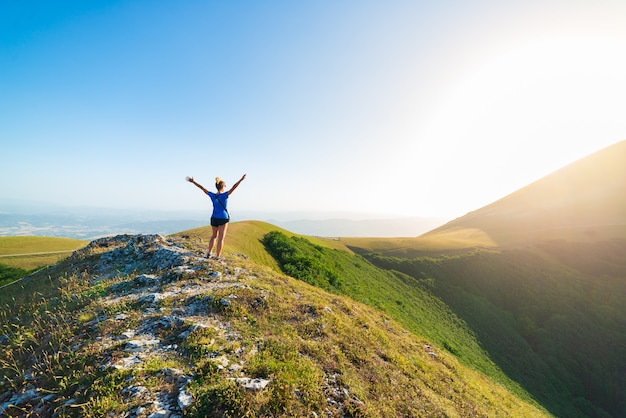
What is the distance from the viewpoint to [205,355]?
784cm

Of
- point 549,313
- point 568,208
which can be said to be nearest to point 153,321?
point 549,313

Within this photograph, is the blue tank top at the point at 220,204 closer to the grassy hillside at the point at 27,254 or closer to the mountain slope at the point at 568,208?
the grassy hillside at the point at 27,254

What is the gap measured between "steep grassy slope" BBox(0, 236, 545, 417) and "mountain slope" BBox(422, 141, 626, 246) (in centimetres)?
7015

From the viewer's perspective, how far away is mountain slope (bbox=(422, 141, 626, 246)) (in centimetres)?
7110

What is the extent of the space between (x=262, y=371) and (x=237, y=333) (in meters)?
2.47

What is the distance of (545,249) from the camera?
192 ft

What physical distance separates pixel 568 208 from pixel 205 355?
5159 inches

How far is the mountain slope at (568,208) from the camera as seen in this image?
71.1 meters

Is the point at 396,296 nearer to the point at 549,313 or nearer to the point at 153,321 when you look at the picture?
the point at 549,313

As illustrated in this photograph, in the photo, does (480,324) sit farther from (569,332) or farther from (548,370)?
(569,332)

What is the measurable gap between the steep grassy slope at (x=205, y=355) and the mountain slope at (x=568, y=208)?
70154mm

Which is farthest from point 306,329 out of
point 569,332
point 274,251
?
point 569,332

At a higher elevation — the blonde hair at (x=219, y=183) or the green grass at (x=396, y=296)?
the blonde hair at (x=219, y=183)

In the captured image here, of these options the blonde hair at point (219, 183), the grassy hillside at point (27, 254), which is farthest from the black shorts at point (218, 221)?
the grassy hillside at point (27, 254)
